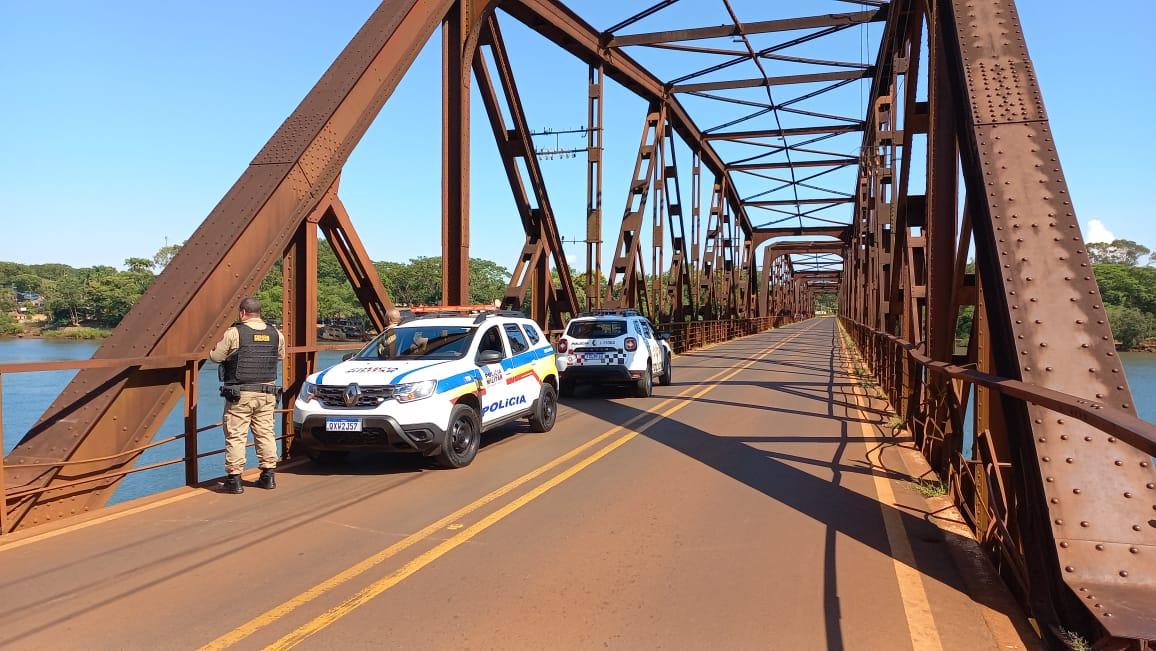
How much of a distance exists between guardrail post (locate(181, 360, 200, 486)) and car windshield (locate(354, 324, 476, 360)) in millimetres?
1976

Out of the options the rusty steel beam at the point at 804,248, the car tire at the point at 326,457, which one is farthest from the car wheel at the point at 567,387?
the rusty steel beam at the point at 804,248

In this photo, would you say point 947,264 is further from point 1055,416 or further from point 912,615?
point 912,615

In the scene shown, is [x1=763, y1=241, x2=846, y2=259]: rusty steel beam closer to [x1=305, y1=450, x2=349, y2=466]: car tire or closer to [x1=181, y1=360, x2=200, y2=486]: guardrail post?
[x1=305, y1=450, x2=349, y2=466]: car tire

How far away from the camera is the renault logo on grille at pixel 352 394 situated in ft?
24.0

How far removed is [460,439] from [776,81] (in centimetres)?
2086

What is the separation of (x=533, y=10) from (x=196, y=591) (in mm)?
15570

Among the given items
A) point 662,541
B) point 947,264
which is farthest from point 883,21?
point 662,541

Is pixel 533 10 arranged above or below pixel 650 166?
above

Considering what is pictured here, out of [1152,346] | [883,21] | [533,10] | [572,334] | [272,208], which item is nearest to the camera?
[272,208]

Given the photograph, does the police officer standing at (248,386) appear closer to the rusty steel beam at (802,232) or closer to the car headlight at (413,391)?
the car headlight at (413,391)

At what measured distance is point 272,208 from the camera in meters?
8.23

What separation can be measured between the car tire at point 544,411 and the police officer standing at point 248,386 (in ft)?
13.0

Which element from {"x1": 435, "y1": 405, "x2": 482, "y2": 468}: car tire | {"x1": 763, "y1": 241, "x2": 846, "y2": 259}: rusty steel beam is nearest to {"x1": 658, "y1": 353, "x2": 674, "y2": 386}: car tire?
{"x1": 435, "y1": 405, "x2": 482, "y2": 468}: car tire

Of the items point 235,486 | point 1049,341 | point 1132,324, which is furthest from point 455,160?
point 1132,324
